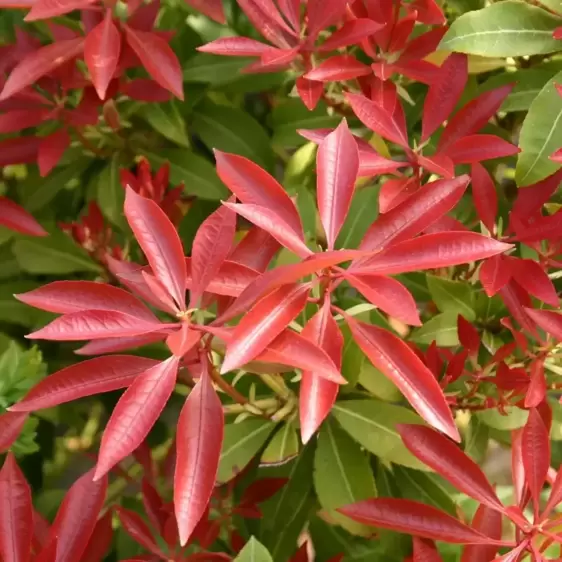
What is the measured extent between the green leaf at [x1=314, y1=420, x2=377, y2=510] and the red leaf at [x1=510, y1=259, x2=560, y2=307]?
1.01 feet

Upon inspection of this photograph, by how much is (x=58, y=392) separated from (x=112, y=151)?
0.60m

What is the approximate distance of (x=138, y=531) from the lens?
2.32 ft

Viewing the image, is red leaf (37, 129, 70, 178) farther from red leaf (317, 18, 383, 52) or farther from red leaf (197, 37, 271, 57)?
red leaf (317, 18, 383, 52)

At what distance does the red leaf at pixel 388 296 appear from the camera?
1.57 ft

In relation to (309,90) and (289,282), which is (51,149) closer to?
(309,90)

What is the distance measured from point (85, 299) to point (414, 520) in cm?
40

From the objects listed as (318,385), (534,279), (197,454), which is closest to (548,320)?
(534,279)

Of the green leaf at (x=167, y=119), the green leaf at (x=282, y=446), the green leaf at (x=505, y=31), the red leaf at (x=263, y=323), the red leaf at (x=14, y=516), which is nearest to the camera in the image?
the red leaf at (x=263, y=323)

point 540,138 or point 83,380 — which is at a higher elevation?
point 540,138

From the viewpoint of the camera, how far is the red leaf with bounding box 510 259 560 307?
653 millimetres

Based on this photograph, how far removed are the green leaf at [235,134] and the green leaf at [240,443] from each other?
41cm

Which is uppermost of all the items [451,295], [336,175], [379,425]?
[336,175]

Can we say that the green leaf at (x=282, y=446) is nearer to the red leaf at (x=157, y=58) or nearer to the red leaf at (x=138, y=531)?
the red leaf at (x=138, y=531)

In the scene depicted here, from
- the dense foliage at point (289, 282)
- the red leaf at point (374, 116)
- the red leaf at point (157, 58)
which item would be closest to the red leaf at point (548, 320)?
the dense foliage at point (289, 282)
